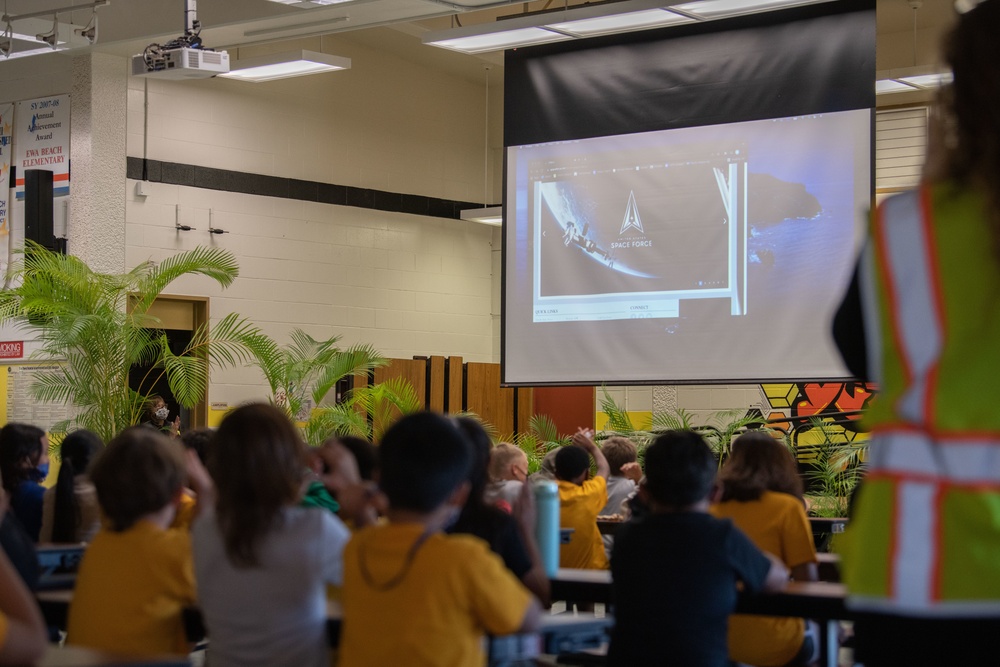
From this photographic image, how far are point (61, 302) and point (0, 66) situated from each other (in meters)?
3.14

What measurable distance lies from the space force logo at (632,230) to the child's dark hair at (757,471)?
392 centimetres

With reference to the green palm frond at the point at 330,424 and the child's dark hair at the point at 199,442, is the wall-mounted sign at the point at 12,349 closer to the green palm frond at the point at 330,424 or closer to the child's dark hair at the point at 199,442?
the green palm frond at the point at 330,424

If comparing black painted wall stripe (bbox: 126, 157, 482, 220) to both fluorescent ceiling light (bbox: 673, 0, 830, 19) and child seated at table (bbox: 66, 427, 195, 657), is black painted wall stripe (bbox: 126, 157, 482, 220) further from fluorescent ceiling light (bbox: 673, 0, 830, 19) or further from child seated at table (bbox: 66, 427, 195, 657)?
child seated at table (bbox: 66, 427, 195, 657)

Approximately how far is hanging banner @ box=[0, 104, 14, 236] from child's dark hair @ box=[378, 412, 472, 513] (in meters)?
8.27

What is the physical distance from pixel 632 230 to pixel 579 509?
3.25m

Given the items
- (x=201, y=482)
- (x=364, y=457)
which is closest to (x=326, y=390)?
(x=364, y=457)

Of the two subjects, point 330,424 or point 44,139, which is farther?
point 44,139

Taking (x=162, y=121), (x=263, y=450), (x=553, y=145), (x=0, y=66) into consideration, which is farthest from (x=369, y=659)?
(x=0, y=66)

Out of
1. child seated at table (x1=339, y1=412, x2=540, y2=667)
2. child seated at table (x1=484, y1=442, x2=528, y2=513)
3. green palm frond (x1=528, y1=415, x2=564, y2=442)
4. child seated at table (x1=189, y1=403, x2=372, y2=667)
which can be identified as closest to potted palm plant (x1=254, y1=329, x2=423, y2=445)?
green palm frond (x1=528, y1=415, x2=564, y2=442)

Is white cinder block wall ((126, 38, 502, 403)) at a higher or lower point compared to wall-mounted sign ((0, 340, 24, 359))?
Answer: higher

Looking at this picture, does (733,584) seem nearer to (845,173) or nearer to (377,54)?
(845,173)

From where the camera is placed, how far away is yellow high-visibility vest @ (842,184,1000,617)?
1.01 metres

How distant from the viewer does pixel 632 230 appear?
757cm

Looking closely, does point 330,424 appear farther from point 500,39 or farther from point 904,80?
point 904,80
